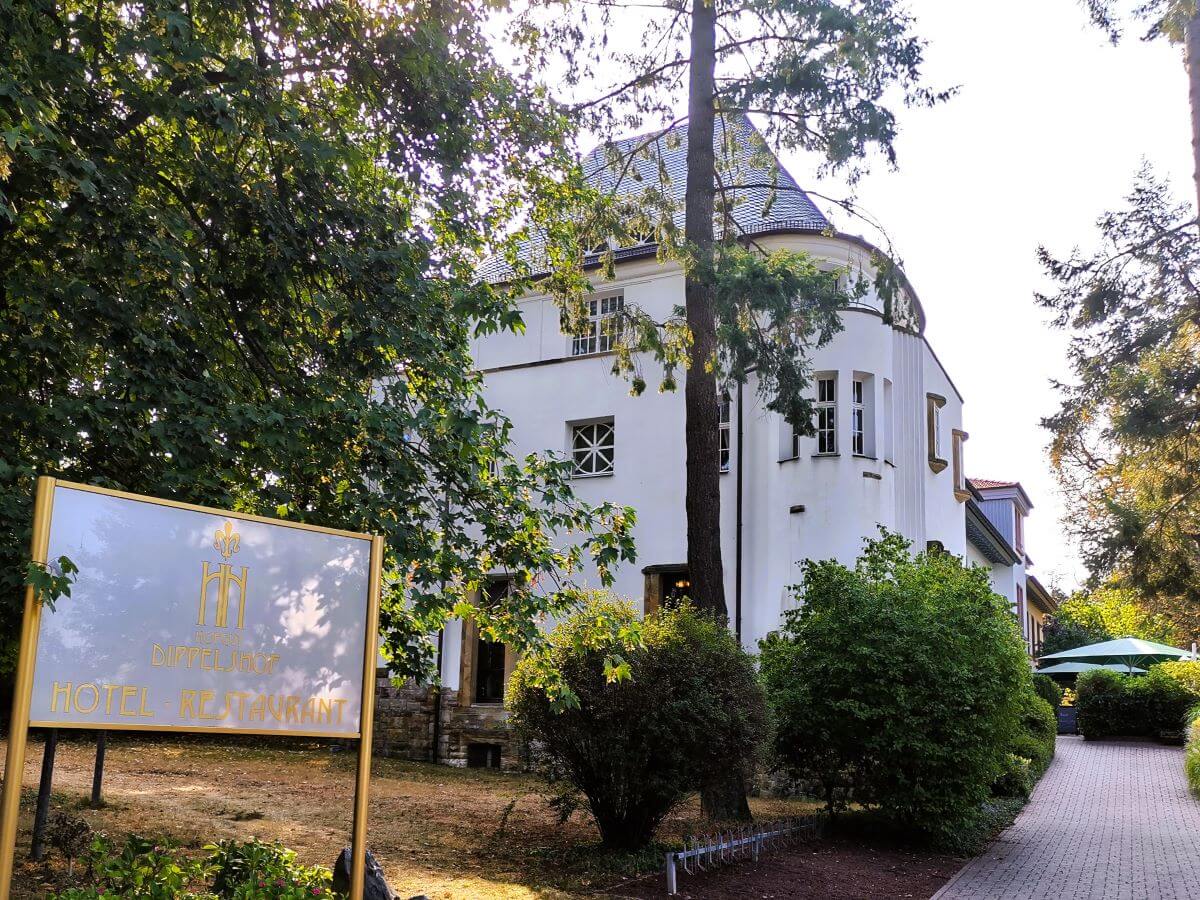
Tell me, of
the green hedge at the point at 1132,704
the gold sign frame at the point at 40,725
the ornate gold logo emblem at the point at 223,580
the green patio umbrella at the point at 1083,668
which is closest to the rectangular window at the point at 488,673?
the gold sign frame at the point at 40,725

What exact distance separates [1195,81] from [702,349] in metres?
7.42

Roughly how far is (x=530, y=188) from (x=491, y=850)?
656 centimetres

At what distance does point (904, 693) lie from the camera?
11.8 metres

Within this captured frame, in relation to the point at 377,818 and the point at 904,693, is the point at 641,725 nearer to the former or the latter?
the point at 904,693

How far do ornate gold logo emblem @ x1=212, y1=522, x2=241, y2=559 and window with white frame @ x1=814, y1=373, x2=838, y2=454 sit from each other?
1406 cm

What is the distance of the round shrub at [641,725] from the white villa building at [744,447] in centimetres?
809

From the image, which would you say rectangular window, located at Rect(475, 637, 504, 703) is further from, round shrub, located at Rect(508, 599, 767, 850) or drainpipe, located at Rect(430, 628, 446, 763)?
round shrub, located at Rect(508, 599, 767, 850)

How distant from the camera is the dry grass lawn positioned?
9.01 meters

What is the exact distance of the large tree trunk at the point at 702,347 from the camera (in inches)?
551

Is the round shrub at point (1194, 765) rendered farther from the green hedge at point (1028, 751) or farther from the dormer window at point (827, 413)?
the dormer window at point (827, 413)

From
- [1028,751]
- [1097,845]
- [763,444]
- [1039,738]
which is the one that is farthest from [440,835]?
[1039,738]

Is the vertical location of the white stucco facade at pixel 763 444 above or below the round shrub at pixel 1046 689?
above

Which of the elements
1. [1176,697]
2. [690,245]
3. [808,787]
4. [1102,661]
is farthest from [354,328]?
[1102,661]

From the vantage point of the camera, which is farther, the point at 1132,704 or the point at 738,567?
the point at 1132,704
